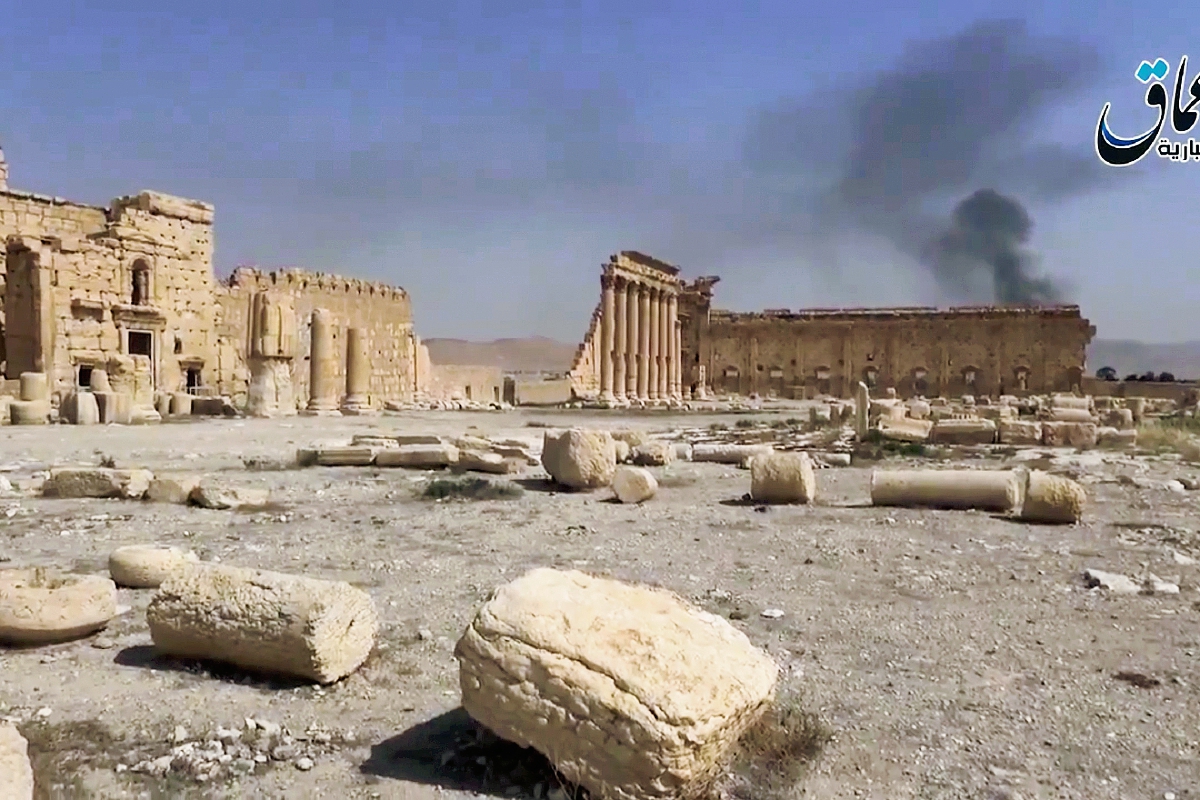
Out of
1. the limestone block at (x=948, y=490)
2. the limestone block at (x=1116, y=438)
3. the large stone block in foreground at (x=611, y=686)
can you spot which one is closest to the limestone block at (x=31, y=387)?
the limestone block at (x=948, y=490)

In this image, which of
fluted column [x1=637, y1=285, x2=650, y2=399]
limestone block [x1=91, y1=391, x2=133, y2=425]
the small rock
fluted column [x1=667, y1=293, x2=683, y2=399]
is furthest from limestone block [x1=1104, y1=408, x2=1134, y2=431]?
limestone block [x1=91, y1=391, x2=133, y2=425]

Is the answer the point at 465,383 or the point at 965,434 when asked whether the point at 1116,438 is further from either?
the point at 465,383

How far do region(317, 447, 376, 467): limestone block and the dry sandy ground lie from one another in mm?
2096

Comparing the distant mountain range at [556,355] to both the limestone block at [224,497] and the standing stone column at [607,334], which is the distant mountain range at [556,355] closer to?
the standing stone column at [607,334]

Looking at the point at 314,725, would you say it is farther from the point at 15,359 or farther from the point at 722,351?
the point at 722,351

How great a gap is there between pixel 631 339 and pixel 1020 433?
22598mm

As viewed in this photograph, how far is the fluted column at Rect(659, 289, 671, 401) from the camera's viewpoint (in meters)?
41.8

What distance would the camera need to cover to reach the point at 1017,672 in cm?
443

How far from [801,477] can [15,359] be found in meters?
24.6

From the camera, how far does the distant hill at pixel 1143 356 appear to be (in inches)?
6289

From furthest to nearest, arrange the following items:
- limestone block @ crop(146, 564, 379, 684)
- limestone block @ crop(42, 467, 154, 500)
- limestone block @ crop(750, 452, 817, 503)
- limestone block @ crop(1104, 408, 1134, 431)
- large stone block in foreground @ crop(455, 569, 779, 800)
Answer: limestone block @ crop(1104, 408, 1134, 431) < limestone block @ crop(750, 452, 817, 503) < limestone block @ crop(42, 467, 154, 500) < limestone block @ crop(146, 564, 379, 684) < large stone block in foreground @ crop(455, 569, 779, 800)

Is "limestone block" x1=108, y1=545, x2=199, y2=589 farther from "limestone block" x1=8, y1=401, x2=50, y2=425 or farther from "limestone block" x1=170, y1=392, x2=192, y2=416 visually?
"limestone block" x1=170, y1=392, x2=192, y2=416

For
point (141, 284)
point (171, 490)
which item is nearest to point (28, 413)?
point (141, 284)

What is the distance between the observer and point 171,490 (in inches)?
362
